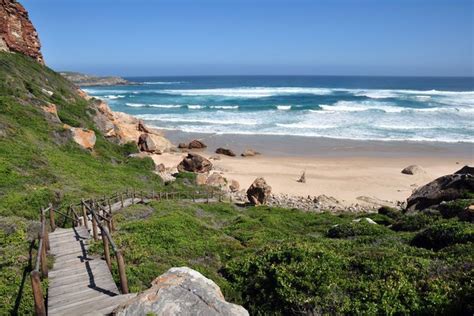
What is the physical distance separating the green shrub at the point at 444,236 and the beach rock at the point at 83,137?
20.1m

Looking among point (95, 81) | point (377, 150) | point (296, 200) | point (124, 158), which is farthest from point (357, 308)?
point (95, 81)

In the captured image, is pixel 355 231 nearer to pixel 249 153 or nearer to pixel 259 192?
pixel 259 192

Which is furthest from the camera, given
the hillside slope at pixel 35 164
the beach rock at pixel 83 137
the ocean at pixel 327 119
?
the ocean at pixel 327 119

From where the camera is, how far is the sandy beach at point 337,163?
26.1 metres

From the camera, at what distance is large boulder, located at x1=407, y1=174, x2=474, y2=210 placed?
1702 centimetres

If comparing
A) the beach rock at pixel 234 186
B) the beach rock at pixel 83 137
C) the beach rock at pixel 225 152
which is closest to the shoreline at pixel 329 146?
the beach rock at pixel 225 152

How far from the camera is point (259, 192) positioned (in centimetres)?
2170

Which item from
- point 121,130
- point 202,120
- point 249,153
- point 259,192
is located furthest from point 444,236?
point 202,120

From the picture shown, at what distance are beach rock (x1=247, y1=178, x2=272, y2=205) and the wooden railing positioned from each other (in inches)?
69.4

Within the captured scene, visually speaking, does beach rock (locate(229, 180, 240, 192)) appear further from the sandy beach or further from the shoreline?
the shoreline

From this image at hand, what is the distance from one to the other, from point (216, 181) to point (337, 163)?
1105 cm

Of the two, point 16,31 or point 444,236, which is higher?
point 16,31

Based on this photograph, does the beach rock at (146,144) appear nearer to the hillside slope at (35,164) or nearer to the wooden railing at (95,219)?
the hillside slope at (35,164)

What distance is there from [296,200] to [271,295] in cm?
1630
